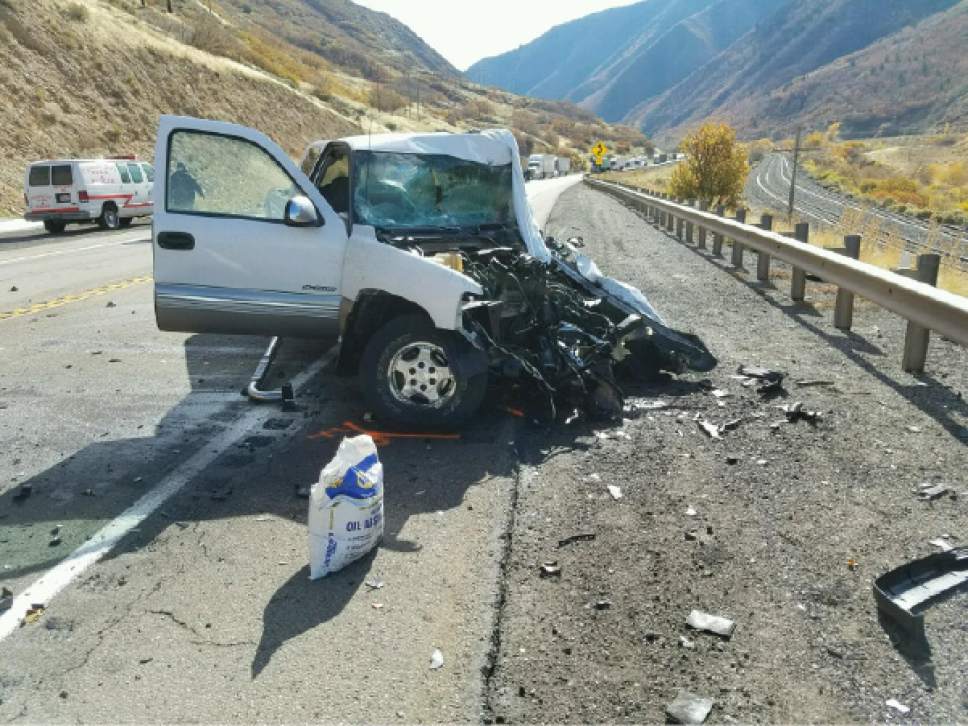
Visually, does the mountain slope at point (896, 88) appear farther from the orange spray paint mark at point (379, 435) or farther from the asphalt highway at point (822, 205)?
the orange spray paint mark at point (379, 435)

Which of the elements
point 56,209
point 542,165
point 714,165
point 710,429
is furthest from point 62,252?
point 542,165

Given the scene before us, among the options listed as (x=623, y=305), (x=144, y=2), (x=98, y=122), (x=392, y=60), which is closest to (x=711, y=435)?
(x=623, y=305)

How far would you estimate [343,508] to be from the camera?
3.94 m

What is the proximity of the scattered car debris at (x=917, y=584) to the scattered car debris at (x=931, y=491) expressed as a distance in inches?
28.3

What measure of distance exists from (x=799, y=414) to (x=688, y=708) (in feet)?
11.4

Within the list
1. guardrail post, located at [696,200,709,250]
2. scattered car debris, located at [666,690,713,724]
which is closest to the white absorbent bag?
scattered car debris, located at [666,690,713,724]

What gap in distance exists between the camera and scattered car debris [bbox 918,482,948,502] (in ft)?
15.1

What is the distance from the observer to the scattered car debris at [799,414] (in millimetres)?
5938

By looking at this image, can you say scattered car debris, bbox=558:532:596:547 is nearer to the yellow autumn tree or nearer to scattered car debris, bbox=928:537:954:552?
scattered car debris, bbox=928:537:954:552

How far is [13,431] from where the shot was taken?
5.99 m

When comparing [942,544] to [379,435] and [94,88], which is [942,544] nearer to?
[379,435]

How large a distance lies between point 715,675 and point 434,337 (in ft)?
10.4

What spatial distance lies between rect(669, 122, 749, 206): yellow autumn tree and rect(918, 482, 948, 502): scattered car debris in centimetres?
2772

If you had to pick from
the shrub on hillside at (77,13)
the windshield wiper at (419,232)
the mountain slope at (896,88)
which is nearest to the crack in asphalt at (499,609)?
the windshield wiper at (419,232)
